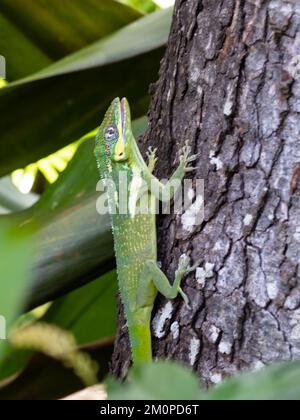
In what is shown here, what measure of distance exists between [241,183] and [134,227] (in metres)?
0.56

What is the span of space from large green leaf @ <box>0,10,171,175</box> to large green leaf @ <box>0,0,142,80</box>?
0.19m

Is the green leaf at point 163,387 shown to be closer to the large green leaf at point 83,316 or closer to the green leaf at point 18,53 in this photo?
the large green leaf at point 83,316

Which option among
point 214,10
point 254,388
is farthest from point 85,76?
point 254,388

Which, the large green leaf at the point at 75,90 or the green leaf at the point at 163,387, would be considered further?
the large green leaf at the point at 75,90

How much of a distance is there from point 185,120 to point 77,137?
0.88m

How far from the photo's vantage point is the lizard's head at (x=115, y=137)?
6.88 feet

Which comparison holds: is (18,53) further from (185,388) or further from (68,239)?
(185,388)

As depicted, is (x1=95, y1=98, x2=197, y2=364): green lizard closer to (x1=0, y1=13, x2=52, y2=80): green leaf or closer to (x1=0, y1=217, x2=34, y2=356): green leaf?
(x1=0, y1=217, x2=34, y2=356): green leaf

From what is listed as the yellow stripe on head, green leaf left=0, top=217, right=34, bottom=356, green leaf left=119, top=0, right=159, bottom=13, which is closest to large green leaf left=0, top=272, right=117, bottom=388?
the yellow stripe on head

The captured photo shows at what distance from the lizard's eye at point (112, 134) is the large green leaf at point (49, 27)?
1.83 ft

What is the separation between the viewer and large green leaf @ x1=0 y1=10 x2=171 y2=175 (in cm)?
212

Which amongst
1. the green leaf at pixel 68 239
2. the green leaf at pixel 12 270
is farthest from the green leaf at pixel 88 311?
the green leaf at pixel 12 270

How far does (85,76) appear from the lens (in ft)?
7.26

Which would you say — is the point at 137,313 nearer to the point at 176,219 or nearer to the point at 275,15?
the point at 176,219
